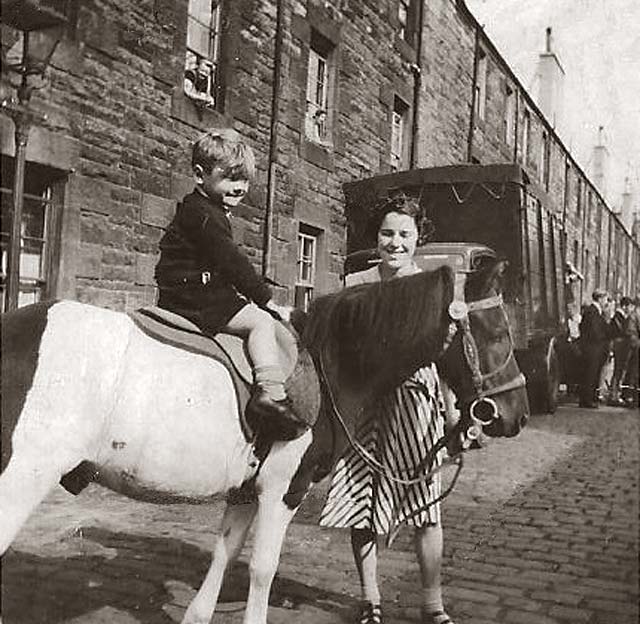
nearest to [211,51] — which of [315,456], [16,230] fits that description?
[16,230]

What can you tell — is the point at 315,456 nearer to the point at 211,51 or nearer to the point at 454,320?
the point at 454,320

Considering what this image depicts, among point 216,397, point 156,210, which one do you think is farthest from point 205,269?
point 156,210

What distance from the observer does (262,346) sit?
103 inches

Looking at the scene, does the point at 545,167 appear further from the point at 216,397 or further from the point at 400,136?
the point at 216,397

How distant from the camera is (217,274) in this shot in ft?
8.68

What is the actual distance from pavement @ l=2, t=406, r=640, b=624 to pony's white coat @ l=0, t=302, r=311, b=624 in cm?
83

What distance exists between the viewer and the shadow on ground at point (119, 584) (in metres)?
3.16

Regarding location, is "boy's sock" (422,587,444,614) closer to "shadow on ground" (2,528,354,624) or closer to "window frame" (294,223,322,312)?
"shadow on ground" (2,528,354,624)

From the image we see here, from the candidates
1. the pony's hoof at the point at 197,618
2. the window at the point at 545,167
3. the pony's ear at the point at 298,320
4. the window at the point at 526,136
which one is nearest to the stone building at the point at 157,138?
the pony's ear at the point at 298,320

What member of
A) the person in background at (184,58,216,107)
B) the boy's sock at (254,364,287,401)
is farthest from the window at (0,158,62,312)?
the boy's sock at (254,364,287,401)

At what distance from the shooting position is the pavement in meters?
3.23

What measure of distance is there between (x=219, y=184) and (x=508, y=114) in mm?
12203

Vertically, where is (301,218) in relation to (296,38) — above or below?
below

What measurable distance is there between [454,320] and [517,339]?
5558mm
